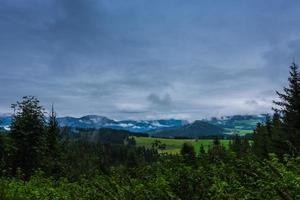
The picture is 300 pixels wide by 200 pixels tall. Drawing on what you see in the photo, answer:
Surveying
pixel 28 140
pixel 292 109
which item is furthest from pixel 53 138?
pixel 292 109

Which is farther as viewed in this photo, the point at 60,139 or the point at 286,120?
the point at 60,139

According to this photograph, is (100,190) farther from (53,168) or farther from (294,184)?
(53,168)

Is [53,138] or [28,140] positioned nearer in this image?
[28,140]

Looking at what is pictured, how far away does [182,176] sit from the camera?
9227 mm

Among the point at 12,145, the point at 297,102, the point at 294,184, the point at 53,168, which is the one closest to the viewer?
the point at 294,184

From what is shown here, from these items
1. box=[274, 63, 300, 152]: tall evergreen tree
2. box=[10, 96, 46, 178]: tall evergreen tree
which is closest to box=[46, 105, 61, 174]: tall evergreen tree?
box=[10, 96, 46, 178]: tall evergreen tree

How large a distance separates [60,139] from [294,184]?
67937 mm

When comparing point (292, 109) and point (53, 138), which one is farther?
point (53, 138)

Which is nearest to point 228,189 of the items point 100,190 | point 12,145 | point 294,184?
point 294,184

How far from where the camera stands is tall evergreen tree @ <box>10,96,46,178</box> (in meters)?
50.8

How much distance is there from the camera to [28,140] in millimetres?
50969

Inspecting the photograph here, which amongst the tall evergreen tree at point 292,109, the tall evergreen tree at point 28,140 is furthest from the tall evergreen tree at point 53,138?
the tall evergreen tree at point 292,109

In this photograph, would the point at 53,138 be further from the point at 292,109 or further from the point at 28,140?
the point at 292,109

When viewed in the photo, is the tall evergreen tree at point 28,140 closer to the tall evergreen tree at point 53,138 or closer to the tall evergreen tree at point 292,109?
the tall evergreen tree at point 53,138
